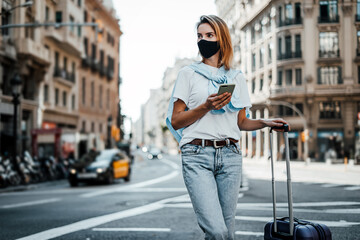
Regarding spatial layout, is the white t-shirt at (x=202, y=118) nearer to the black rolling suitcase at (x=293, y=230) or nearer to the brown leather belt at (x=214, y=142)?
the brown leather belt at (x=214, y=142)

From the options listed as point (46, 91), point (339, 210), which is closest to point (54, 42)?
point (46, 91)

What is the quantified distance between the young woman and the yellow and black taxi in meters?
14.7

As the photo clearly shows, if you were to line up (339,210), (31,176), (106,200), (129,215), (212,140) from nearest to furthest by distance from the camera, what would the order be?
1. (212,140)
2. (339,210)
3. (129,215)
4. (106,200)
5. (31,176)

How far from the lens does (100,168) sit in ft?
58.9

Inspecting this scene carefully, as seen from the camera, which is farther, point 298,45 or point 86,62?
point 86,62

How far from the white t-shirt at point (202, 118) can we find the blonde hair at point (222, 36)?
0.24m

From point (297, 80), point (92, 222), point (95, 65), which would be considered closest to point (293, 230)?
point (92, 222)

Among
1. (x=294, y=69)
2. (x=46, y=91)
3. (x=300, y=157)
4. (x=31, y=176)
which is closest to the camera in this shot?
(x=31, y=176)

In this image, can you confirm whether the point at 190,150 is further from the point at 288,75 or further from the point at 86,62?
the point at 86,62

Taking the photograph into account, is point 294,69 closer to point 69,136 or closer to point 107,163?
point 69,136

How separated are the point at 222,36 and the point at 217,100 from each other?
68cm

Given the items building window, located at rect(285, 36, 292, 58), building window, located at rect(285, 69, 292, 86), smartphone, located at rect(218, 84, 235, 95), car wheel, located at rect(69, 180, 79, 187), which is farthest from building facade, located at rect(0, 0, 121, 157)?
building window, located at rect(285, 69, 292, 86)

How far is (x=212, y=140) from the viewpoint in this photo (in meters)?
3.31

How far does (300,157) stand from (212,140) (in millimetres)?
37463
